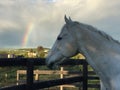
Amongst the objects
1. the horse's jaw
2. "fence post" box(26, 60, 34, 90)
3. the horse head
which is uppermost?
the horse head

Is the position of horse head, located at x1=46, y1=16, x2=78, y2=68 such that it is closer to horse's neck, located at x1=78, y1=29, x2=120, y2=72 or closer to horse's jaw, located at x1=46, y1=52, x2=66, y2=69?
horse's jaw, located at x1=46, y1=52, x2=66, y2=69

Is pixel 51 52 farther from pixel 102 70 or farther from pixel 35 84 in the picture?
pixel 102 70

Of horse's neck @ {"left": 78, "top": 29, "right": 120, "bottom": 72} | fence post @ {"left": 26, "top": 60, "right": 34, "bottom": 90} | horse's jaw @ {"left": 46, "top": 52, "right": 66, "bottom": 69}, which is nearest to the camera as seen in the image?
horse's neck @ {"left": 78, "top": 29, "right": 120, "bottom": 72}

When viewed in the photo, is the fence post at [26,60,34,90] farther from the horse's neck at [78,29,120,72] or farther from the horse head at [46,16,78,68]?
the horse's neck at [78,29,120,72]

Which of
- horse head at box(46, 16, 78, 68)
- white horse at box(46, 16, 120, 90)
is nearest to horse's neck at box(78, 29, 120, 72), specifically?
white horse at box(46, 16, 120, 90)

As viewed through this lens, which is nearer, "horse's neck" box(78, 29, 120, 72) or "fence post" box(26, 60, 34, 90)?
"horse's neck" box(78, 29, 120, 72)

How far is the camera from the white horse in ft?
16.1

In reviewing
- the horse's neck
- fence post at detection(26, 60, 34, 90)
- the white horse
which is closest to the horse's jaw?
the white horse

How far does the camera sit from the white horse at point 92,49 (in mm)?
4895

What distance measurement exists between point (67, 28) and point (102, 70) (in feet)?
3.28

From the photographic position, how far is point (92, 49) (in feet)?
17.1

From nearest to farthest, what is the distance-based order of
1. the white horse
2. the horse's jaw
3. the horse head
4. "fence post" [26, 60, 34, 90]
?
the white horse
the horse head
the horse's jaw
"fence post" [26, 60, 34, 90]

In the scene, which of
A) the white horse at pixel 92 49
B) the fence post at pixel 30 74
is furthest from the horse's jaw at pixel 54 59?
the fence post at pixel 30 74

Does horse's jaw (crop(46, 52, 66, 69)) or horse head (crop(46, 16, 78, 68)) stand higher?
horse head (crop(46, 16, 78, 68))
